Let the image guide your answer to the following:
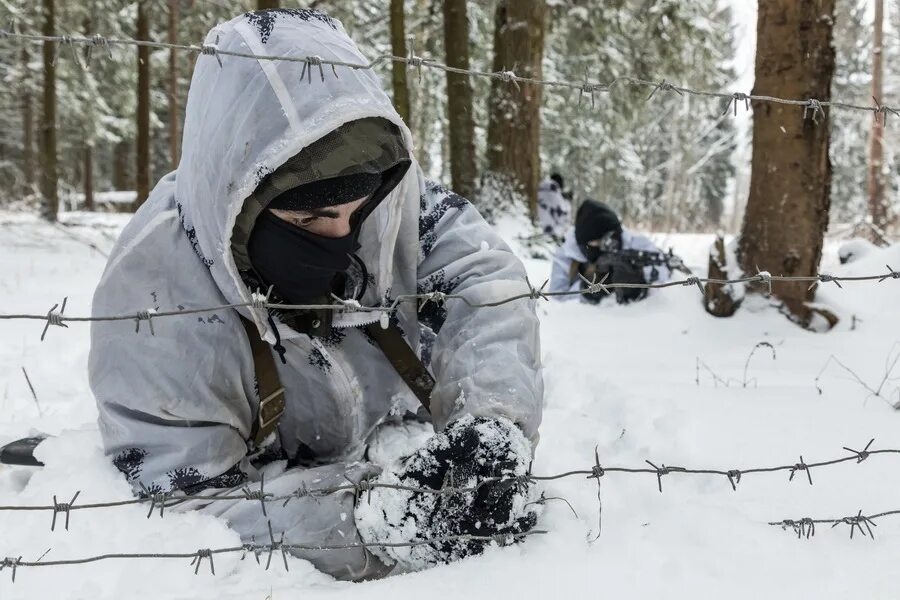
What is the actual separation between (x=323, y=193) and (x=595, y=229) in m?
5.49

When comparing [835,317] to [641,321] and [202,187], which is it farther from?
[202,187]

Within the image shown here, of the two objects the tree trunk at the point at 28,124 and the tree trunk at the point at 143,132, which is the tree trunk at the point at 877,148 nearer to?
the tree trunk at the point at 143,132

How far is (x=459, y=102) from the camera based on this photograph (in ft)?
28.0

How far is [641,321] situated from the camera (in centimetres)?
457

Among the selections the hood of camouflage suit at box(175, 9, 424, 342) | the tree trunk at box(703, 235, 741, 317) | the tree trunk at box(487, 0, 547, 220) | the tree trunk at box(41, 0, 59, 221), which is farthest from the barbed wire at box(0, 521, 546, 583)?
the tree trunk at box(41, 0, 59, 221)

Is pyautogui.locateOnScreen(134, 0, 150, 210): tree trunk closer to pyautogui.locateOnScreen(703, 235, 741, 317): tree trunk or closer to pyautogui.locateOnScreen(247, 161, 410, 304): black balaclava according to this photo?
pyautogui.locateOnScreen(703, 235, 741, 317): tree trunk

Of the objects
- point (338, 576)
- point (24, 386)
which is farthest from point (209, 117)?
point (24, 386)

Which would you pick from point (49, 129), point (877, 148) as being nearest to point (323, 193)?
point (49, 129)

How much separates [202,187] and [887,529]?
1.96 m

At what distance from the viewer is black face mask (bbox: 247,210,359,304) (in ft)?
5.63

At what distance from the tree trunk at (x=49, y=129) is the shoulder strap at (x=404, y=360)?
1019 cm

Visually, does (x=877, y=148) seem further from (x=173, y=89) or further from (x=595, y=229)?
(x=173, y=89)

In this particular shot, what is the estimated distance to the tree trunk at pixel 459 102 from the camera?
827cm

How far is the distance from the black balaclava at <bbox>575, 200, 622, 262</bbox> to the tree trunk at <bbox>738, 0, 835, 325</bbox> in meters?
2.78
